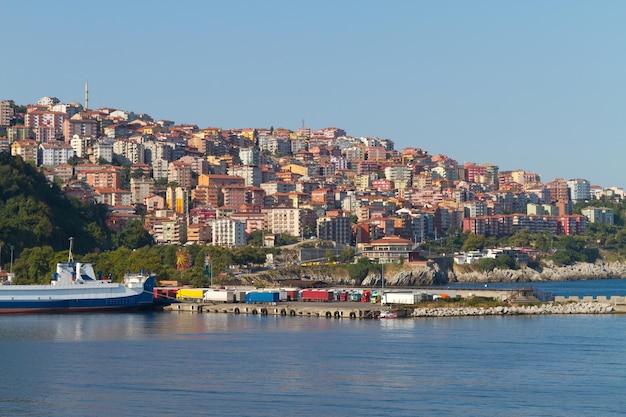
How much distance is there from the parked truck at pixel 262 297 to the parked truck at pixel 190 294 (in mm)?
2369

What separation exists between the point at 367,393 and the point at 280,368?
4324 mm

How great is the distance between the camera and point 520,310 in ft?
153

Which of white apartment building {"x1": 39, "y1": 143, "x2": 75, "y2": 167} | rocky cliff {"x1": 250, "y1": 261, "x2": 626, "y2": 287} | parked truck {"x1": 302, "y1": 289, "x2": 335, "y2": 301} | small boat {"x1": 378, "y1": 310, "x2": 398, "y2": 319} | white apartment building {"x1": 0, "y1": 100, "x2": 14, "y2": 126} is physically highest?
white apartment building {"x1": 0, "y1": 100, "x2": 14, "y2": 126}

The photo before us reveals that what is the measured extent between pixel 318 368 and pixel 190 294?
24.5m

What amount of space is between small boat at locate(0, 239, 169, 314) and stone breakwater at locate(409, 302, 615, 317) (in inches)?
511

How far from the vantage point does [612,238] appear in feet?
380

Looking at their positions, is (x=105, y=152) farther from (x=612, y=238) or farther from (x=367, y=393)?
Answer: (x=367, y=393)

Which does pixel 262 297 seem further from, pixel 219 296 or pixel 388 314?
pixel 388 314

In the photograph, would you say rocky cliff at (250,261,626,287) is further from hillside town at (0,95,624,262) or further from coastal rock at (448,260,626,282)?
hillside town at (0,95,624,262)

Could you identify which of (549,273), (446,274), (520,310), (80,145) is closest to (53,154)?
(80,145)

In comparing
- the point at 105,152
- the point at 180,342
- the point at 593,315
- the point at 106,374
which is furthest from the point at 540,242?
the point at 106,374

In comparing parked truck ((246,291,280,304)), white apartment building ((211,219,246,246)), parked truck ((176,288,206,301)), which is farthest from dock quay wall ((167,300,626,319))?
white apartment building ((211,219,246,246))

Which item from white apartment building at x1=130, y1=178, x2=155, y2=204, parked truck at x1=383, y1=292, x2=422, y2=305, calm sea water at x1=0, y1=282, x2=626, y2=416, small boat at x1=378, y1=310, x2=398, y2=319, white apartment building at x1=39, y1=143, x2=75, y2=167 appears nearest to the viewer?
calm sea water at x1=0, y1=282, x2=626, y2=416

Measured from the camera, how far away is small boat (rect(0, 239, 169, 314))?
51188mm
